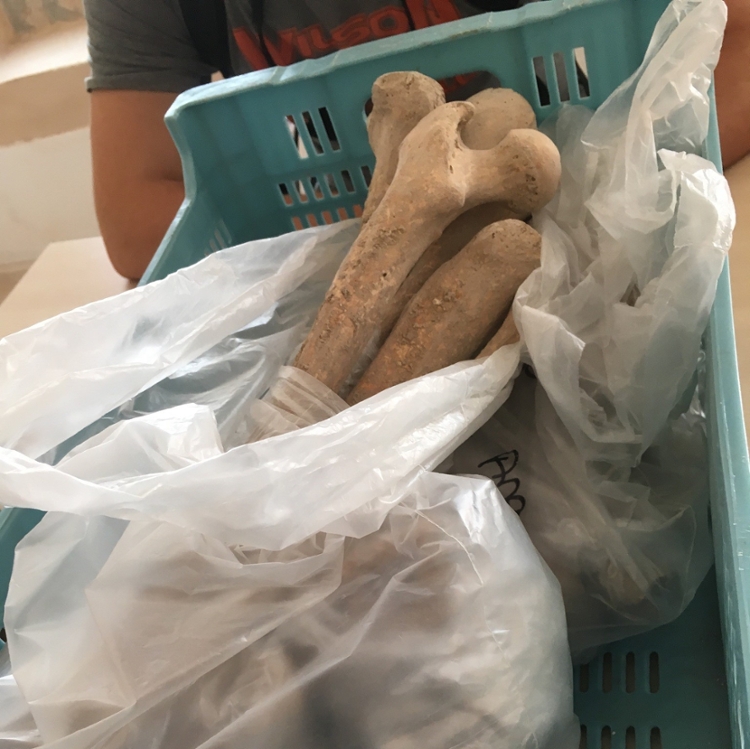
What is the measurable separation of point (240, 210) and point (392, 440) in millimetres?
345

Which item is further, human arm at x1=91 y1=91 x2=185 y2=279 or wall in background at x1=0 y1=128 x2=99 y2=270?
wall in background at x1=0 y1=128 x2=99 y2=270

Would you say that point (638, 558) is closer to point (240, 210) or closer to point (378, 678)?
point (378, 678)

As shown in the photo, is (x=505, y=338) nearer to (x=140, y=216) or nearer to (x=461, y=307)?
(x=461, y=307)

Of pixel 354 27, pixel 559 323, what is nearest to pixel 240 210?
pixel 354 27

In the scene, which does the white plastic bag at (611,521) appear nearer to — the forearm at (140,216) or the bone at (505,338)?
the bone at (505,338)

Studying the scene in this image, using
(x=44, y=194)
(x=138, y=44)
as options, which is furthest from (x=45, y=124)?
(x=138, y=44)

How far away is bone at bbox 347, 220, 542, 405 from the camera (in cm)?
43

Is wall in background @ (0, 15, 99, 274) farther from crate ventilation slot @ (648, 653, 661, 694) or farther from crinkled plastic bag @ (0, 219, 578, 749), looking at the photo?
crate ventilation slot @ (648, 653, 661, 694)

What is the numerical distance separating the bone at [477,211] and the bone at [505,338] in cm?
7

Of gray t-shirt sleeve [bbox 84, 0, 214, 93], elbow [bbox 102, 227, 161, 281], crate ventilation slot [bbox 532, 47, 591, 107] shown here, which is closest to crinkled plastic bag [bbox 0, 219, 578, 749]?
crate ventilation slot [bbox 532, 47, 591, 107]

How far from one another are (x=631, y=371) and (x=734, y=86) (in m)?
0.35

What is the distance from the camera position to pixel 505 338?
0.43m

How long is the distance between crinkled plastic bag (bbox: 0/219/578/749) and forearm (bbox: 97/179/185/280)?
0.38 meters

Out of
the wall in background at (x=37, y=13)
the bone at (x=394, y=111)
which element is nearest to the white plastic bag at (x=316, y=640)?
the bone at (x=394, y=111)
